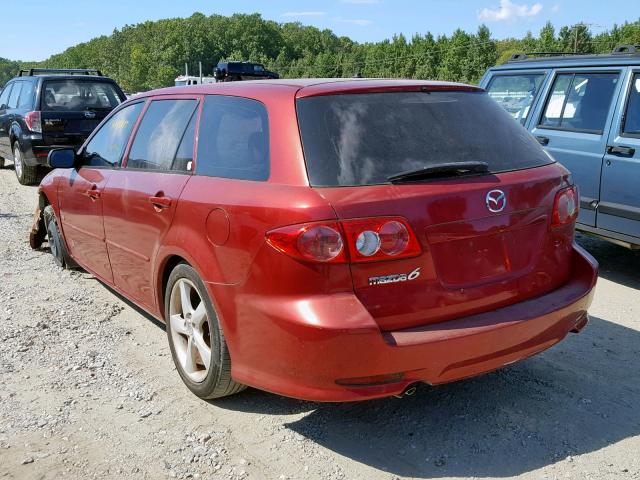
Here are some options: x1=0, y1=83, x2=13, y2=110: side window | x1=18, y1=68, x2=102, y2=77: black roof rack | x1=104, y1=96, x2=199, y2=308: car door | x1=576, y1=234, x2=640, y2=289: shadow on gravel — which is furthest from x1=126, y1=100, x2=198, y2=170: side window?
x1=0, y1=83, x2=13, y2=110: side window

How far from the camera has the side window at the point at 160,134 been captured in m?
3.70

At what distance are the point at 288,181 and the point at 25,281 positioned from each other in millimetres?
3826

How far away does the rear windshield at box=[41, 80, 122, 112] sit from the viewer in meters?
10.9

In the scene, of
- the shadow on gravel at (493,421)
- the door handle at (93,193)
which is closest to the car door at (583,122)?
the shadow on gravel at (493,421)

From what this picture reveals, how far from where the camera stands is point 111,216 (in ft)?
13.9

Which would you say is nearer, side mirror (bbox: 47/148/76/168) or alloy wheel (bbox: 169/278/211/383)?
alloy wheel (bbox: 169/278/211/383)

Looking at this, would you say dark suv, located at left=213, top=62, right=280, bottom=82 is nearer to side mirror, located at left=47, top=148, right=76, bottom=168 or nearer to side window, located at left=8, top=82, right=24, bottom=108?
side window, located at left=8, top=82, right=24, bottom=108

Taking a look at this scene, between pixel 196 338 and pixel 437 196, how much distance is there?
4.93 ft

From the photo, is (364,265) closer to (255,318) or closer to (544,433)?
(255,318)

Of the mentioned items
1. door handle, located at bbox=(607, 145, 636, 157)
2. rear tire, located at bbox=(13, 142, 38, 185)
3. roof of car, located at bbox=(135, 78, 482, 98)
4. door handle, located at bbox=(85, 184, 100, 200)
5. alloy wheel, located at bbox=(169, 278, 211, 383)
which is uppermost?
roof of car, located at bbox=(135, 78, 482, 98)

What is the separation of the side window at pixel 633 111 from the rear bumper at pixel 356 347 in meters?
3.21

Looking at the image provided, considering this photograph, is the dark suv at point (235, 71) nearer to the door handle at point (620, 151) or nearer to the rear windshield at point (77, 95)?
the rear windshield at point (77, 95)

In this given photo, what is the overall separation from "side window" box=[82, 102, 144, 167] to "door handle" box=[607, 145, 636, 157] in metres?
3.91

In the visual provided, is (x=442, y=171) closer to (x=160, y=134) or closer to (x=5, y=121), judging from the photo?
(x=160, y=134)
